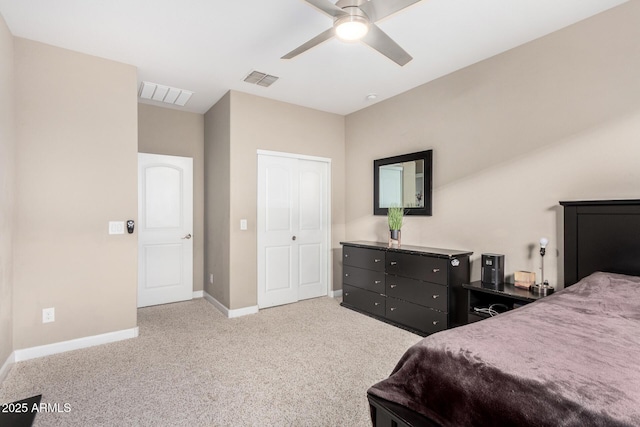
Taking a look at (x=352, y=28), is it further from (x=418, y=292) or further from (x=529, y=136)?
(x=418, y=292)

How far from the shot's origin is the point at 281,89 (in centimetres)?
396

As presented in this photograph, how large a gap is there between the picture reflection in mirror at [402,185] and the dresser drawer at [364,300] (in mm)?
1176

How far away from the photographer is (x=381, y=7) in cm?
191

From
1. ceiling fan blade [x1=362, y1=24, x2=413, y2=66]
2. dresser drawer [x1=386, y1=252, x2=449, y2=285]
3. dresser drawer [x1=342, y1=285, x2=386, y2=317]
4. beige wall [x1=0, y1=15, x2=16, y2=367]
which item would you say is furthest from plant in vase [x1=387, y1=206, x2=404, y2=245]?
beige wall [x1=0, y1=15, x2=16, y2=367]

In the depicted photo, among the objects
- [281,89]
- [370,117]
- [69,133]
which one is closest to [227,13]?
[281,89]

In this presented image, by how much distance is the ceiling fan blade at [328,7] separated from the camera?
1843mm

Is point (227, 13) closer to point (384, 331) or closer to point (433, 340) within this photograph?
point (433, 340)

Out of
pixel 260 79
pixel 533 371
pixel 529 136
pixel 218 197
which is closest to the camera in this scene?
pixel 533 371

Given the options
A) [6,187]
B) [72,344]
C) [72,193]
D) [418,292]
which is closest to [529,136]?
[418,292]

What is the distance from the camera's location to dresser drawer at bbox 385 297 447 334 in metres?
3.10

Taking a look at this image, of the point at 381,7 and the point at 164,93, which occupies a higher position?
the point at 164,93

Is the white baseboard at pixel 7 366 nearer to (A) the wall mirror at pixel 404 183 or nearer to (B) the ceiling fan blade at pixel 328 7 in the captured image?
(B) the ceiling fan blade at pixel 328 7

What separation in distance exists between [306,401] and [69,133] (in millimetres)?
3132

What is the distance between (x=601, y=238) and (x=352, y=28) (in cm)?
235
